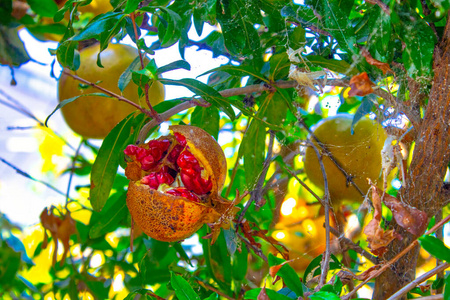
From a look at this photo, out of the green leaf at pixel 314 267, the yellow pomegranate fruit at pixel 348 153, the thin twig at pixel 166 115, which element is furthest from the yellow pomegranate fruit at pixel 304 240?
the thin twig at pixel 166 115

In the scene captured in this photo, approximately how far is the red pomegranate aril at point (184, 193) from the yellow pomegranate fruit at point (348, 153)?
0.48 meters

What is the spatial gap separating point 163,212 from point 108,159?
0.88 ft

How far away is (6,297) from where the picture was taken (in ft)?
3.29

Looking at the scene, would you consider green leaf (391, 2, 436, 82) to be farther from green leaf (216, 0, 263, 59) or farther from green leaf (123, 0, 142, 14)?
green leaf (123, 0, 142, 14)

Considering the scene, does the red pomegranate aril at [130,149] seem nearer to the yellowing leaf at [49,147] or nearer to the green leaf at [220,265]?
the green leaf at [220,265]

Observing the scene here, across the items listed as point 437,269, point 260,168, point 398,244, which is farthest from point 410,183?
point 260,168

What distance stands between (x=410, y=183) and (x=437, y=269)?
0.24m

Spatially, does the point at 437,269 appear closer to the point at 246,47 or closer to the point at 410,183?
the point at 410,183

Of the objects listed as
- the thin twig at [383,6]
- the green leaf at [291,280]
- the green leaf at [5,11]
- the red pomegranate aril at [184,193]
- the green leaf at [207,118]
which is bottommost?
the green leaf at [291,280]

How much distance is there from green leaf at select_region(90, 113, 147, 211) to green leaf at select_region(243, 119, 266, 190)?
26 cm

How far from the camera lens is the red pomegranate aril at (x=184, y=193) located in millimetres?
834

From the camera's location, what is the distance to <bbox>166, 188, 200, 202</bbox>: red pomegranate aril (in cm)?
83

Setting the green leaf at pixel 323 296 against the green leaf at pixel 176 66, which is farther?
the green leaf at pixel 176 66

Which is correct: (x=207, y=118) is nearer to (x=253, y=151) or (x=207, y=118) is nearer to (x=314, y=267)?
(x=253, y=151)
